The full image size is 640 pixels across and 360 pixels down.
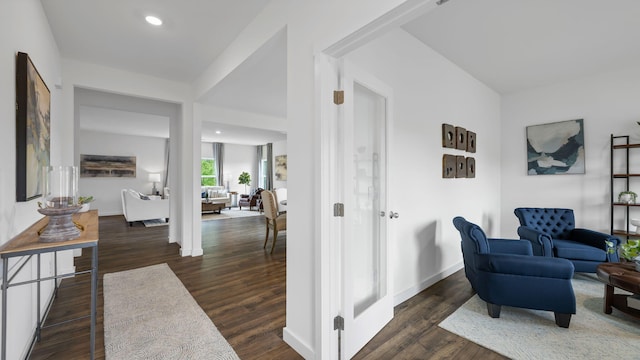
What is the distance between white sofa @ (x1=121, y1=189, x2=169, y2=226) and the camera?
21.7ft

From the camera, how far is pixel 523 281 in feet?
7.26

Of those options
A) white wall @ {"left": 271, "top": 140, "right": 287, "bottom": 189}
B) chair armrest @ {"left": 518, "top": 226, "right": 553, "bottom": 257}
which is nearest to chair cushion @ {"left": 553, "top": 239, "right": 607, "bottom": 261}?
chair armrest @ {"left": 518, "top": 226, "right": 553, "bottom": 257}

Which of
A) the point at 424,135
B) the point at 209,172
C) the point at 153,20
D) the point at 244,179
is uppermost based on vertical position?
the point at 153,20

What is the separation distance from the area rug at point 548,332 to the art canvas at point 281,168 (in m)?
8.01

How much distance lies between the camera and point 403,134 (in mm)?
2729

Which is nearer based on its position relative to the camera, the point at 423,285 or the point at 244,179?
the point at 423,285

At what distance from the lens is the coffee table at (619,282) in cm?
206

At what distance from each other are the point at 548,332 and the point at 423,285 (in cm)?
108

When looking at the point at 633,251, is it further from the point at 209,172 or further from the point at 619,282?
the point at 209,172

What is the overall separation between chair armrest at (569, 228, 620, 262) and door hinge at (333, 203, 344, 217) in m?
3.17

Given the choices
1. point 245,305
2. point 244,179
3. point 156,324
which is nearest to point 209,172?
point 244,179

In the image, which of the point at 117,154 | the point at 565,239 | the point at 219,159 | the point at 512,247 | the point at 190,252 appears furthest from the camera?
the point at 219,159

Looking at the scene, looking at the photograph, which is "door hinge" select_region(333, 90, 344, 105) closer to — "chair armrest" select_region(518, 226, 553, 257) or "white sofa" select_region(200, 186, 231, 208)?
"chair armrest" select_region(518, 226, 553, 257)

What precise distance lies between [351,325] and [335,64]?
1.77m
